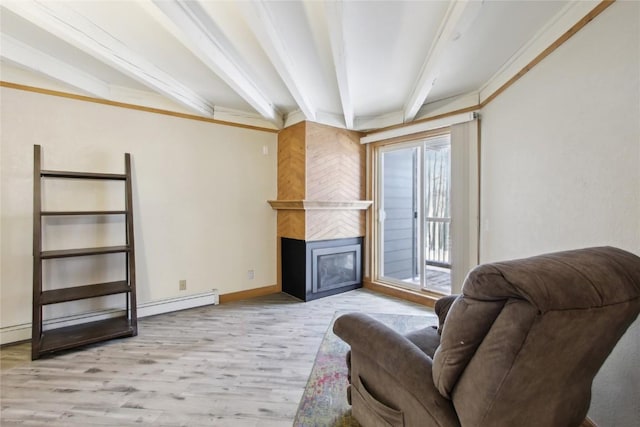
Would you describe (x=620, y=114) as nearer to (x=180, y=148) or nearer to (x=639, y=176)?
(x=639, y=176)

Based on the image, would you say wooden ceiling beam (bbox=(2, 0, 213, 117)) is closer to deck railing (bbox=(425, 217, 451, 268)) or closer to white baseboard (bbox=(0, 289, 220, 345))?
white baseboard (bbox=(0, 289, 220, 345))

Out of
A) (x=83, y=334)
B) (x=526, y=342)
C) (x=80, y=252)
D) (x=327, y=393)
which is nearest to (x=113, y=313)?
(x=83, y=334)

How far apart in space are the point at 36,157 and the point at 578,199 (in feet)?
12.9

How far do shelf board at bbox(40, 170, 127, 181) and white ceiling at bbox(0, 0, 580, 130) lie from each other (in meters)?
0.78

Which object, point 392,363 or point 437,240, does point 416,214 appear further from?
point 392,363

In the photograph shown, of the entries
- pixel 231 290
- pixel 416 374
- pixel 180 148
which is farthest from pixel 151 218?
pixel 416 374

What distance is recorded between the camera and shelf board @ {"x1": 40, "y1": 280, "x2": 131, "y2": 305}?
7.57ft

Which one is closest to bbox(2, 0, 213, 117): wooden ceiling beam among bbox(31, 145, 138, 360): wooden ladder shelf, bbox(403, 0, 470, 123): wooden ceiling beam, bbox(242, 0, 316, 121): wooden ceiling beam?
bbox(31, 145, 138, 360): wooden ladder shelf

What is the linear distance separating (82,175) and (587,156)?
3732 mm

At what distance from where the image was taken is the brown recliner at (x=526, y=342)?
2.52ft

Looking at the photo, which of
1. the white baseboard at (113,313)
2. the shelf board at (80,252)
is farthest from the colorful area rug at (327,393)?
the shelf board at (80,252)

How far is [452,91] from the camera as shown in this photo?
9.59 ft

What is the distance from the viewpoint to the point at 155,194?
3049 mm

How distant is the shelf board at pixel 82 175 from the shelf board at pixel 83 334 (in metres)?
1.38
